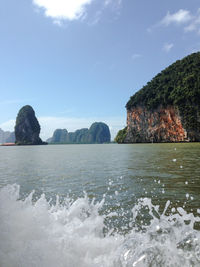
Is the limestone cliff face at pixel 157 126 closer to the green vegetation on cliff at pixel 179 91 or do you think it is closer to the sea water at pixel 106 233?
the green vegetation on cliff at pixel 179 91

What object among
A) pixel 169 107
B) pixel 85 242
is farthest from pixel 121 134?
Result: pixel 85 242

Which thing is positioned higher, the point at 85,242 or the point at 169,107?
the point at 169,107

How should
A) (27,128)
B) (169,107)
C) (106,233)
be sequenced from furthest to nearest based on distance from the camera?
(27,128) → (169,107) → (106,233)

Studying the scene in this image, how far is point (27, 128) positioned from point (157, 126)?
100472 millimetres

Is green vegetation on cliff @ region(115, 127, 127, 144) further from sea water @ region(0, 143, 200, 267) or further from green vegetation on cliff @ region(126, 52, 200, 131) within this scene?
sea water @ region(0, 143, 200, 267)

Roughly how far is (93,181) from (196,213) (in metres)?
5.48

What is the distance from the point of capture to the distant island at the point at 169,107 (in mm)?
69375

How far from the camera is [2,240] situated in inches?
137

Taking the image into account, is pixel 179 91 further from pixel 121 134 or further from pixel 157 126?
pixel 121 134

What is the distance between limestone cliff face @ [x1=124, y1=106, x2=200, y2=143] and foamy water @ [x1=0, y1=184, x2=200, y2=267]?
2770 inches

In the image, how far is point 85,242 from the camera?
3709mm

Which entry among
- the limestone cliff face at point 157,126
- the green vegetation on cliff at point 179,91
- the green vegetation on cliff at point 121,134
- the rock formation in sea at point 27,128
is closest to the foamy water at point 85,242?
the limestone cliff face at point 157,126

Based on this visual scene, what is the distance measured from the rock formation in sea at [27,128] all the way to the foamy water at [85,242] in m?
149

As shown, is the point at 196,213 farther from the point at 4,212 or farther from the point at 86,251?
the point at 4,212
